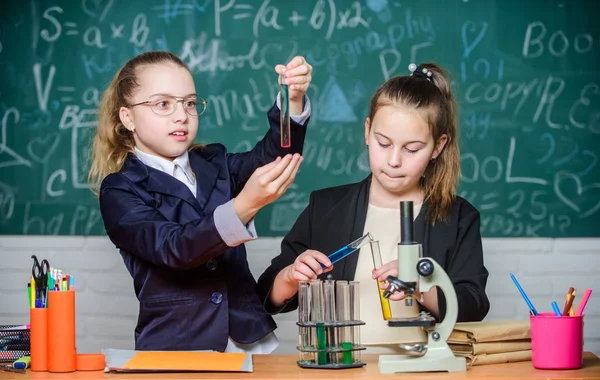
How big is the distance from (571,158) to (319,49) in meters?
1.18

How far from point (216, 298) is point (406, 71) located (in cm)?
186

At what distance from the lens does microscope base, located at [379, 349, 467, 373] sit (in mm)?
1649

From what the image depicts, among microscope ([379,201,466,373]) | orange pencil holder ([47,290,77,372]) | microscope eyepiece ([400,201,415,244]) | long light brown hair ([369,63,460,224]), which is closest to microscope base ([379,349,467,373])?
microscope ([379,201,466,373])

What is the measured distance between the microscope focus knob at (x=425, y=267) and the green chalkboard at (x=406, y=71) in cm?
194

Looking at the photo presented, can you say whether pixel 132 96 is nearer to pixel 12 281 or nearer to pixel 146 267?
pixel 146 267

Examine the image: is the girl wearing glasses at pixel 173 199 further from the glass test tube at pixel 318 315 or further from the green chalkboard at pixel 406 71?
the green chalkboard at pixel 406 71

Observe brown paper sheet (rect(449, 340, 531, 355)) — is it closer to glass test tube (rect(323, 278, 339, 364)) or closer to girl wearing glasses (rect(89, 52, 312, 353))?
glass test tube (rect(323, 278, 339, 364))

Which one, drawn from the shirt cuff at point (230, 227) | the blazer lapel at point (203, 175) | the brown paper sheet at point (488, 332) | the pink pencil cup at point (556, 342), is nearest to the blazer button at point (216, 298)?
the blazer lapel at point (203, 175)

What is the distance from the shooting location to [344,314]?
1709 millimetres

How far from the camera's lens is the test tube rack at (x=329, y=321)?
171cm

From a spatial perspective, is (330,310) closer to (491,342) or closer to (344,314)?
(344,314)

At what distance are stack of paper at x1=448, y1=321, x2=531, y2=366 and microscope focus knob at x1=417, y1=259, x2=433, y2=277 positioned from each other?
21 cm

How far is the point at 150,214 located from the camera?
199 centimetres

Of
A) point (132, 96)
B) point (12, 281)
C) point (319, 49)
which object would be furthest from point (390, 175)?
point (12, 281)
